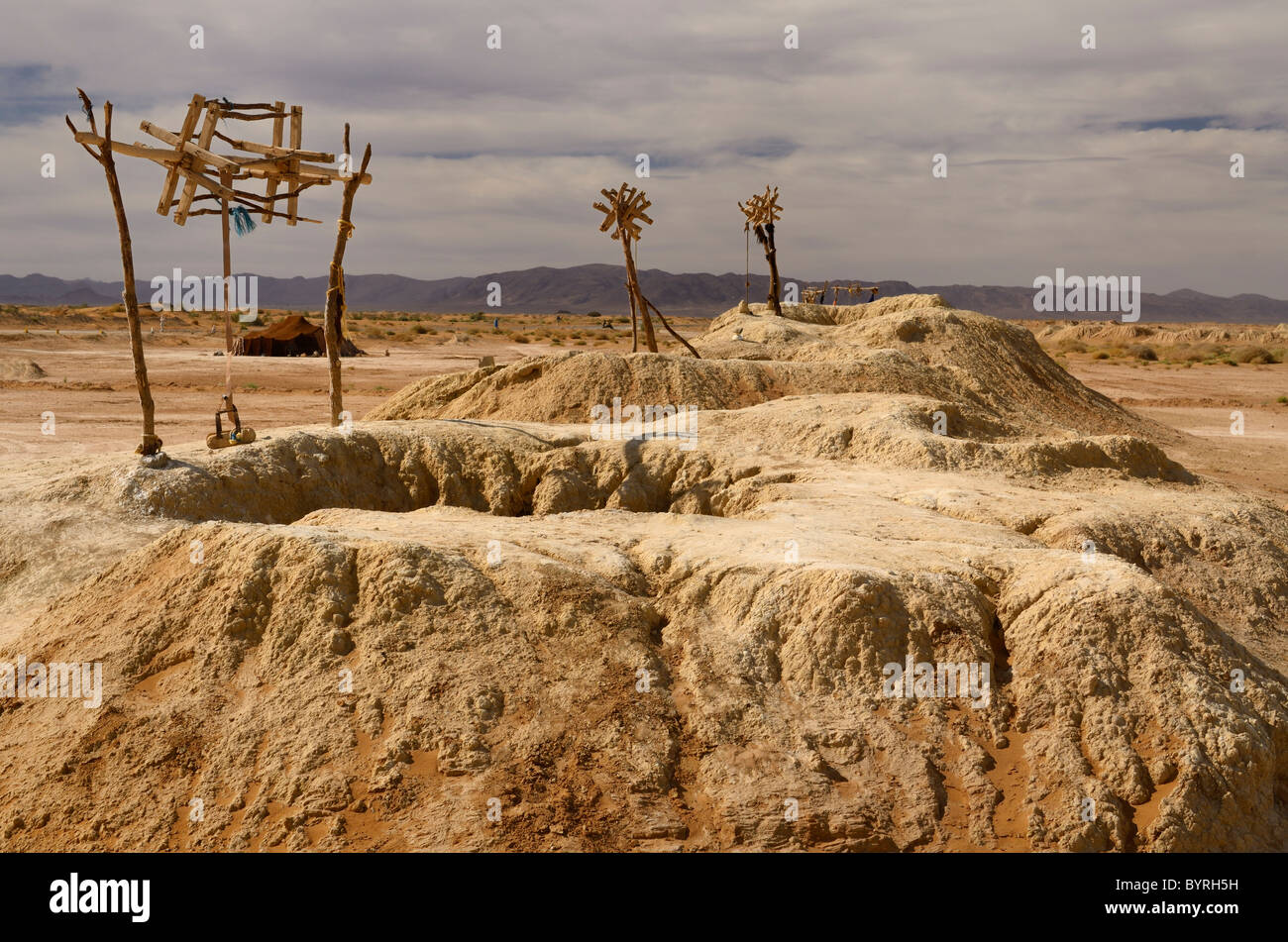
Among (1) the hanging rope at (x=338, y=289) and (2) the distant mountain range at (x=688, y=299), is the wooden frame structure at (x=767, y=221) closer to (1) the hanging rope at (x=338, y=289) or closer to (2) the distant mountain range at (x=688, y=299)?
(1) the hanging rope at (x=338, y=289)

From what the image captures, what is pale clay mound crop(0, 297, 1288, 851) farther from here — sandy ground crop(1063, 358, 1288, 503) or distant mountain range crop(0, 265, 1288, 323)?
Answer: distant mountain range crop(0, 265, 1288, 323)

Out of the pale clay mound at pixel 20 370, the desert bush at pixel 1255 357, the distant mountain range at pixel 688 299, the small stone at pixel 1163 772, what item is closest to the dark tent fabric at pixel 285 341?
the pale clay mound at pixel 20 370

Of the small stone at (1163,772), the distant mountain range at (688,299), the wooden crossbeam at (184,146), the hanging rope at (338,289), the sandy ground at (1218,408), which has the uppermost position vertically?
the distant mountain range at (688,299)

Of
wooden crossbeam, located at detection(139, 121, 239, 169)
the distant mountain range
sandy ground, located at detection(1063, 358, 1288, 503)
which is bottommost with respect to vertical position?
sandy ground, located at detection(1063, 358, 1288, 503)

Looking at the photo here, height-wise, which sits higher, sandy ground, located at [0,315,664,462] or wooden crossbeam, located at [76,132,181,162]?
wooden crossbeam, located at [76,132,181,162]

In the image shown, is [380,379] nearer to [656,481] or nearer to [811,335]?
[811,335]

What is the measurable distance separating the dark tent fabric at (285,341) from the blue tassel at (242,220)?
21.8 meters

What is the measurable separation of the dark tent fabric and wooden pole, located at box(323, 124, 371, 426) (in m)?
20.1

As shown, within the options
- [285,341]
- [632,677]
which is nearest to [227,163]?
[632,677]

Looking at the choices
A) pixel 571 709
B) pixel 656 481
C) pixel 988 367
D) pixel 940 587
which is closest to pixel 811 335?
pixel 988 367

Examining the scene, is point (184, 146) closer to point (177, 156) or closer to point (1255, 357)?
point (177, 156)

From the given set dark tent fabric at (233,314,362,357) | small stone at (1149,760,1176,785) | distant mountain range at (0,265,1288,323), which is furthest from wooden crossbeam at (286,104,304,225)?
distant mountain range at (0,265,1288,323)

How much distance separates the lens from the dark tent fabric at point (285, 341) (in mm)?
30047

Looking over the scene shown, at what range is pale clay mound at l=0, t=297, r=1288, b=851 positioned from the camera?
490 cm
